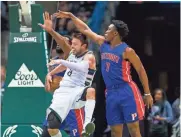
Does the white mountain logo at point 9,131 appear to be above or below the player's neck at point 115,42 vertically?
below

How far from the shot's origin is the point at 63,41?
11367 millimetres

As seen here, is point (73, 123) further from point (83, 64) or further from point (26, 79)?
point (26, 79)

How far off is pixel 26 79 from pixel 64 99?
1699 mm

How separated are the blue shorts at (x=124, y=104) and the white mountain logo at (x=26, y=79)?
1.86m

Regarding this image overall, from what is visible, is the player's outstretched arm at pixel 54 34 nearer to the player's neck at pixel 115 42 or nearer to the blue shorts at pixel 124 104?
the player's neck at pixel 115 42

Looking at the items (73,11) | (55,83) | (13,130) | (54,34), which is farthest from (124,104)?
(73,11)

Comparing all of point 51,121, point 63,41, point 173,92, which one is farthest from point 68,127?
point 173,92

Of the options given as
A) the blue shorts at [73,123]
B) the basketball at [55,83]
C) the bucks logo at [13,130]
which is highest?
the basketball at [55,83]

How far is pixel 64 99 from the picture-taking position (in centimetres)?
1062

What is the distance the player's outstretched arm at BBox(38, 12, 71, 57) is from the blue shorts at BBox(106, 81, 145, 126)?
1.18 meters

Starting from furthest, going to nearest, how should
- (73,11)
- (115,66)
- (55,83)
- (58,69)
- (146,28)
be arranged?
1. (146,28)
2. (73,11)
3. (55,83)
4. (58,69)
5. (115,66)

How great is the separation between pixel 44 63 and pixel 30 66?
0.81 ft

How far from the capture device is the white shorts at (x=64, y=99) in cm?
1059

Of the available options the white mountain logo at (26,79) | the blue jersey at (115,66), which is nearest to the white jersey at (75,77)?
the blue jersey at (115,66)
